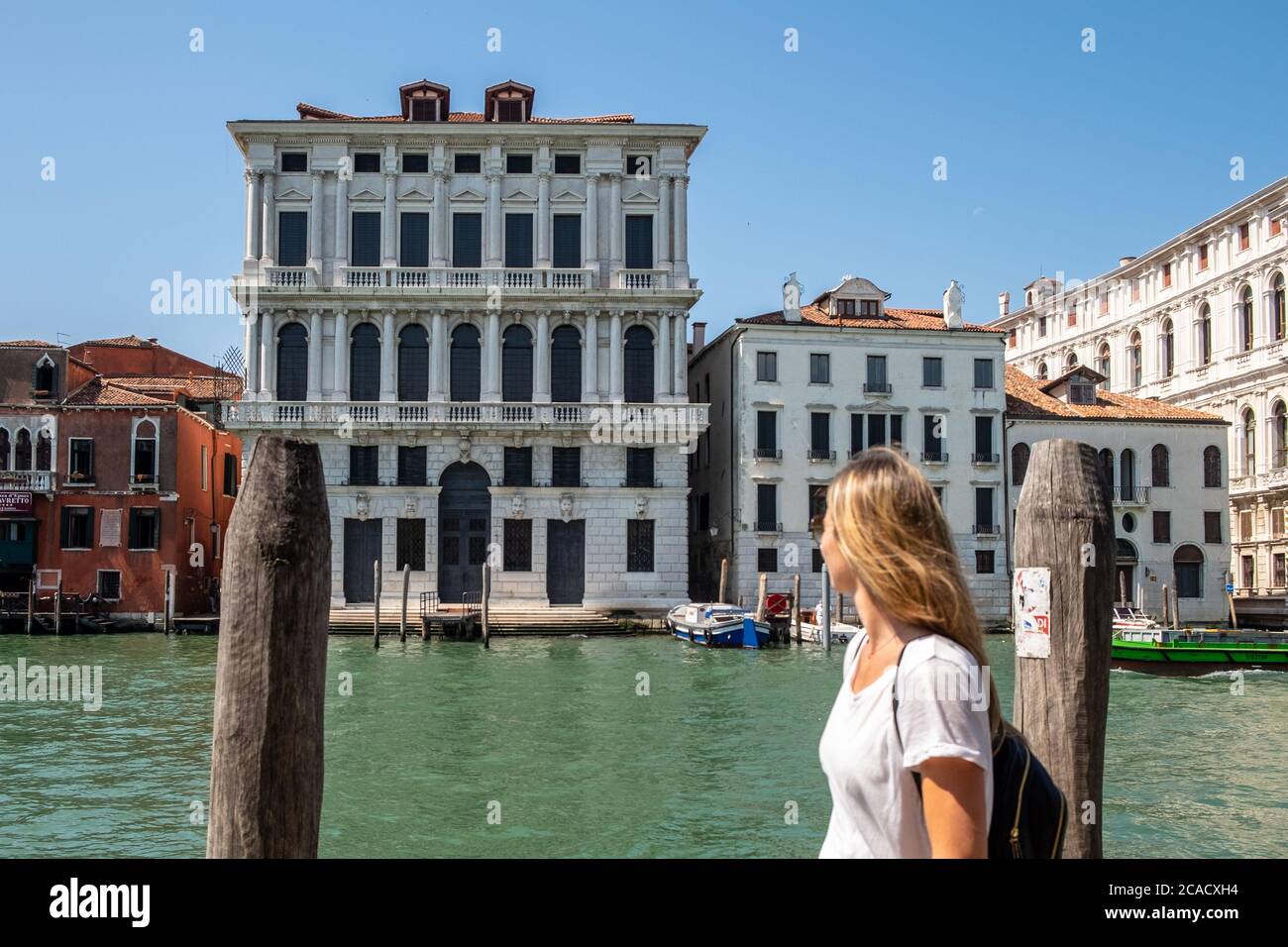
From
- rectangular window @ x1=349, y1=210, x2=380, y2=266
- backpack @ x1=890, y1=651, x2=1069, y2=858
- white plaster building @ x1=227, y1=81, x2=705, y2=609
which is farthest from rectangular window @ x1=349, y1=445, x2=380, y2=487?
backpack @ x1=890, y1=651, x2=1069, y2=858

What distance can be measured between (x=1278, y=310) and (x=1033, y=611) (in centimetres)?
4067

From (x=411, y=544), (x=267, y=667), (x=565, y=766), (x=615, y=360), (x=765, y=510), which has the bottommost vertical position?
(x=565, y=766)

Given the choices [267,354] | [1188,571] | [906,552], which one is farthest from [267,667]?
[1188,571]

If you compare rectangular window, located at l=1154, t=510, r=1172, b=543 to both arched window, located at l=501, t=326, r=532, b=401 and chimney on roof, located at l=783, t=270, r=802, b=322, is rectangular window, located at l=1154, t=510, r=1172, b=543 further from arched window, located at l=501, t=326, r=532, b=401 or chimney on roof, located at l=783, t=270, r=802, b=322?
arched window, located at l=501, t=326, r=532, b=401

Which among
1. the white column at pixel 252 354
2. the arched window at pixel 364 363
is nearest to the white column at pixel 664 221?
the arched window at pixel 364 363

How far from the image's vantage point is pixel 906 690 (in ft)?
7.48

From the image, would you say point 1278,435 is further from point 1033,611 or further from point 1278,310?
point 1033,611

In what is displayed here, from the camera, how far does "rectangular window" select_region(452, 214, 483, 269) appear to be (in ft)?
121

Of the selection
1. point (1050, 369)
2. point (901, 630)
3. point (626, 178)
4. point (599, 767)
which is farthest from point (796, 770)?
point (1050, 369)

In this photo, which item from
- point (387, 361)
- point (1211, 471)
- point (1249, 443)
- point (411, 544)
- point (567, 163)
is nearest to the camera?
point (411, 544)

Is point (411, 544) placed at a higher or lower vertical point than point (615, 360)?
lower

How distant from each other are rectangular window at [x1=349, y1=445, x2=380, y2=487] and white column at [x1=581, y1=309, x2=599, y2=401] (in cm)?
636
